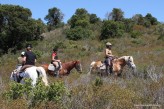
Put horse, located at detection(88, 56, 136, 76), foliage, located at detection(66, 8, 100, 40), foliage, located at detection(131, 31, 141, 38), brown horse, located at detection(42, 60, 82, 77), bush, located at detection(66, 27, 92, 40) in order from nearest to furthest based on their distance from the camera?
1. horse, located at detection(88, 56, 136, 76)
2. brown horse, located at detection(42, 60, 82, 77)
3. foliage, located at detection(131, 31, 141, 38)
4. bush, located at detection(66, 27, 92, 40)
5. foliage, located at detection(66, 8, 100, 40)

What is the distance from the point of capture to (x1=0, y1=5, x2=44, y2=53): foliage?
45.4m

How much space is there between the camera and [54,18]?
6962cm

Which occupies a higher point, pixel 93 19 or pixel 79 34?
pixel 93 19

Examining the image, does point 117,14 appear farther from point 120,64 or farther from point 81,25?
point 120,64

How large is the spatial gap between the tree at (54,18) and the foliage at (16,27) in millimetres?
20285

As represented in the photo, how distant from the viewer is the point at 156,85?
8461 millimetres

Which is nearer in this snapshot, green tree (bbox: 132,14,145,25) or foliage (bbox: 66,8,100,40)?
foliage (bbox: 66,8,100,40)

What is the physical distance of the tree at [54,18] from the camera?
6819cm

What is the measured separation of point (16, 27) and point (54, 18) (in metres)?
24.7

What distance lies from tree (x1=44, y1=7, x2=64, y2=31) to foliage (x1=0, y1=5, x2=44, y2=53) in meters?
20.3

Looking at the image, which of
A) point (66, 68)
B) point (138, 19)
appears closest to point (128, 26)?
point (138, 19)

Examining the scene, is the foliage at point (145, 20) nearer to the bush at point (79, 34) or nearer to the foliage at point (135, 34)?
the foliage at point (135, 34)

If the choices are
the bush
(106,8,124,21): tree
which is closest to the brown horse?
the bush

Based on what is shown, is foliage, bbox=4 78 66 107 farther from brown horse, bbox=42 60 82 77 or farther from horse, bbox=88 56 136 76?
brown horse, bbox=42 60 82 77
